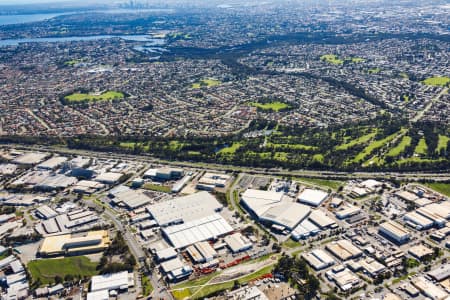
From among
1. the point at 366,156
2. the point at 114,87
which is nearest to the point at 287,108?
→ the point at 366,156

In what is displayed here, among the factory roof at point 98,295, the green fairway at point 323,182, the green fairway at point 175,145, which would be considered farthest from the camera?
the green fairway at point 175,145

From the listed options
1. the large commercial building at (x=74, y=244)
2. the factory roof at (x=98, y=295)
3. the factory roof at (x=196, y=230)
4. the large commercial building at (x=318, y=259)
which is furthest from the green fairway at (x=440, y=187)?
the factory roof at (x=98, y=295)

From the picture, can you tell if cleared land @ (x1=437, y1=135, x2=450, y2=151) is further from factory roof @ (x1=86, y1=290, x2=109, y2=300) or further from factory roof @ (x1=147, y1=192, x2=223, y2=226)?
factory roof @ (x1=86, y1=290, x2=109, y2=300)

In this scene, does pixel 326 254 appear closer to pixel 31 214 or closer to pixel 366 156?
pixel 366 156

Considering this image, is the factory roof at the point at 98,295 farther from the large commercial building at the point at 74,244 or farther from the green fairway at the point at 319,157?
the green fairway at the point at 319,157

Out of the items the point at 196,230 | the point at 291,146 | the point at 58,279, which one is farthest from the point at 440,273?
the point at 291,146

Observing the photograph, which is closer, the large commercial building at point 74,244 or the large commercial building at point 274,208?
the large commercial building at point 74,244
